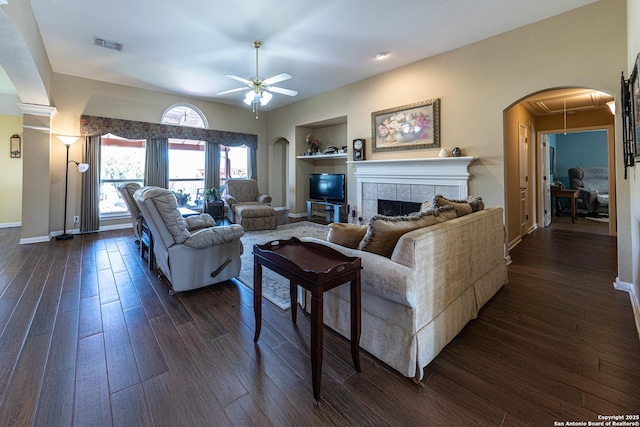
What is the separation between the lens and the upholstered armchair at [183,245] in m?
2.57

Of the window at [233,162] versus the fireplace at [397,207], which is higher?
the window at [233,162]

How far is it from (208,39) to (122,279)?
11.0ft

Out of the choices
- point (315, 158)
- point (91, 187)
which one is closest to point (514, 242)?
point (315, 158)

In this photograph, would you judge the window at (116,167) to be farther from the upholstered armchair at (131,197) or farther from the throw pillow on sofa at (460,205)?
the throw pillow on sofa at (460,205)

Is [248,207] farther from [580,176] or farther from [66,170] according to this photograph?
[580,176]

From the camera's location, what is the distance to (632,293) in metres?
2.57

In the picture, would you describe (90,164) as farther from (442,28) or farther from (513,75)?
(513,75)

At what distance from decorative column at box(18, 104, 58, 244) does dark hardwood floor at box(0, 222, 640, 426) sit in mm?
2587

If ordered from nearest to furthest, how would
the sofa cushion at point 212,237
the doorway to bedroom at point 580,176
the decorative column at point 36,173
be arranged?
the sofa cushion at point 212,237, the decorative column at point 36,173, the doorway to bedroom at point 580,176

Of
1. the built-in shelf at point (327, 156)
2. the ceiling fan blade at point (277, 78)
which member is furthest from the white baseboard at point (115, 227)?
the ceiling fan blade at point (277, 78)

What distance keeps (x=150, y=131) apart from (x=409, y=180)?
5.53m

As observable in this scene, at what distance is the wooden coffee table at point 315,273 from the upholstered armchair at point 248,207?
3749mm

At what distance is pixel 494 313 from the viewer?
239 cm

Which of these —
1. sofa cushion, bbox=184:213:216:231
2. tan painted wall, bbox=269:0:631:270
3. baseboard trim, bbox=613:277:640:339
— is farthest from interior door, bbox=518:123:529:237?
sofa cushion, bbox=184:213:216:231
